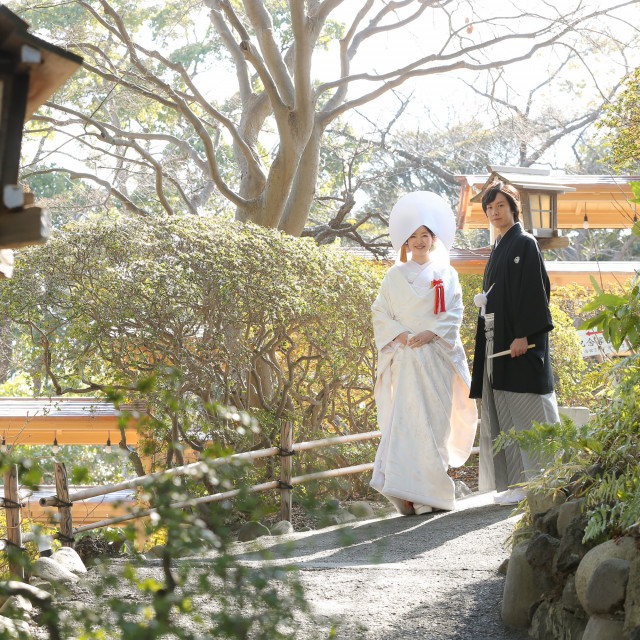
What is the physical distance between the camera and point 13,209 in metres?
2.14

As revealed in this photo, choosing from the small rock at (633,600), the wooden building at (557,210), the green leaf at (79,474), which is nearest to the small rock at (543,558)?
the small rock at (633,600)

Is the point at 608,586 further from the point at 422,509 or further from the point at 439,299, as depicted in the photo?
the point at 439,299

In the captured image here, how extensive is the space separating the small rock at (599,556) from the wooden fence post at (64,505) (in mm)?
2859

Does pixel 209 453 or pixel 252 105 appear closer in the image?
pixel 209 453

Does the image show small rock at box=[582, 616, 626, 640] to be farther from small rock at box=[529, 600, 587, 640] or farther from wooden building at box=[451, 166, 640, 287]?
wooden building at box=[451, 166, 640, 287]

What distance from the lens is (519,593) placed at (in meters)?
3.48

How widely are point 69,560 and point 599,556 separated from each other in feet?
8.95

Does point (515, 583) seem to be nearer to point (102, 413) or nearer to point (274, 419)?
point (274, 419)

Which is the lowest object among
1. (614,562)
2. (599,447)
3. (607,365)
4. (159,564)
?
(159,564)

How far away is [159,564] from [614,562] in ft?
8.38

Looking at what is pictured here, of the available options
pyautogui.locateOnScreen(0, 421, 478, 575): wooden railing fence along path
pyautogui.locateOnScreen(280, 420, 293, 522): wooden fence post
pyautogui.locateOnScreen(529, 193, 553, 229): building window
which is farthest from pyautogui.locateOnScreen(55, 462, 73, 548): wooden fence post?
pyautogui.locateOnScreen(529, 193, 553, 229): building window

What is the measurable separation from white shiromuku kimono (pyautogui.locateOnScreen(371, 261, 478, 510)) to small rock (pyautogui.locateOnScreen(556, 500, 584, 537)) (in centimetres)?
245

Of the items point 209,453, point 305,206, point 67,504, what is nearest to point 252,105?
point 305,206

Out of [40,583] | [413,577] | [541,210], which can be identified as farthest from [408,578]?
[541,210]
